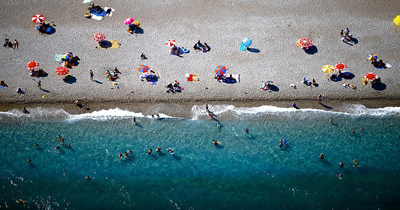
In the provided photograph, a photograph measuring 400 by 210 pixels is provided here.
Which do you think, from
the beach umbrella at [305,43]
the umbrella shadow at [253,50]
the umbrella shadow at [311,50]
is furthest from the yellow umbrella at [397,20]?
the umbrella shadow at [253,50]

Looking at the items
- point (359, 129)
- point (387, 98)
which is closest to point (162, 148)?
point (359, 129)

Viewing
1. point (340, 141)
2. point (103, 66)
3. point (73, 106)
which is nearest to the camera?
point (340, 141)

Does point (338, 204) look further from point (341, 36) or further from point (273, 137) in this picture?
point (341, 36)

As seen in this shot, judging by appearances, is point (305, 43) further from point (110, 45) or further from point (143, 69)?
point (110, 45)

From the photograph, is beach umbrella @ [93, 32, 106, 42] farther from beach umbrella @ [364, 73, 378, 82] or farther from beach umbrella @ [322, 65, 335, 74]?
beach umbrella @ [364, 73, 378, 82]

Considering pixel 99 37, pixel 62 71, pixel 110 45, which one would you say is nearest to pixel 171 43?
pixel 110 45

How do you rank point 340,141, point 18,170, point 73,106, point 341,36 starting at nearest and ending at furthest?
point 18,170 → point 340,141 → point 73,106 → point 341,36
